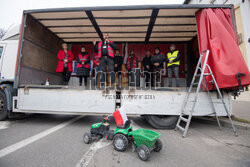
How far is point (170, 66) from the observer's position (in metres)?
4.55

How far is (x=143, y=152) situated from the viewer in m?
1.70

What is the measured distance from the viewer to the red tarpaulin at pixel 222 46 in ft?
9.19

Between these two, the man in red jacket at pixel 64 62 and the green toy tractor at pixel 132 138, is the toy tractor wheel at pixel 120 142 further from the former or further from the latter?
the man in red jacket at pixel 64 62

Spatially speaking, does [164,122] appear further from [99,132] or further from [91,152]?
[91,152]

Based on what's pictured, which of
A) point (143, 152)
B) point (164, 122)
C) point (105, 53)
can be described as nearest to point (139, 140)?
point (143, 152)

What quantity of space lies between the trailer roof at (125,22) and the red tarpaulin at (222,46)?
38cm

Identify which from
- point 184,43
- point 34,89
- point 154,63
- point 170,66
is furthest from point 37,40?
point 184,43

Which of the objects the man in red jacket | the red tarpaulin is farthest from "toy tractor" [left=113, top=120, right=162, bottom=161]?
the man in red jacket

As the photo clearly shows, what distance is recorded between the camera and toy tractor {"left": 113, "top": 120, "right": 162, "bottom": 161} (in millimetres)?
1721

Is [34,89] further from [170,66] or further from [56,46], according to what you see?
[170,66]

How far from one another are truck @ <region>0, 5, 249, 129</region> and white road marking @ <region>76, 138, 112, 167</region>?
3.09 ft

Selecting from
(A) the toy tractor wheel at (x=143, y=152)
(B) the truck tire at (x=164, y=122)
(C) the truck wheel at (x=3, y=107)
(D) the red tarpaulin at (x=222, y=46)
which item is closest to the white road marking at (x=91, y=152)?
(A) the toy tractor wheel at (x=143, y=152)

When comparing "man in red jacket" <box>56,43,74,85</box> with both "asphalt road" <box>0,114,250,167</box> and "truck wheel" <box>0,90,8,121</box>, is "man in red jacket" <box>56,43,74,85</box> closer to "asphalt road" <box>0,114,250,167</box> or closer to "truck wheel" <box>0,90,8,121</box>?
"truck wheel" <box>0,90,8,121</box>

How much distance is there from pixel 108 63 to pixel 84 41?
11.1 ft
